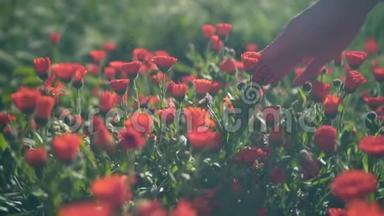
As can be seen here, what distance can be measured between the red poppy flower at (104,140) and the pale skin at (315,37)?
817mm

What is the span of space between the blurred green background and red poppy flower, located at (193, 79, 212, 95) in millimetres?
2366

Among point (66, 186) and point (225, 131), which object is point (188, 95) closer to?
point (225, 131)

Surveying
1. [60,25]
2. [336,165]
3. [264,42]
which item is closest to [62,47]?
[60,25]

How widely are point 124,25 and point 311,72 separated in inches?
120

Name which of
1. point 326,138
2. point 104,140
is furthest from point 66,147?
point 326,138

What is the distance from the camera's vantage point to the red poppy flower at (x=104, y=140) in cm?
243

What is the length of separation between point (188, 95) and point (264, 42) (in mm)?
2437

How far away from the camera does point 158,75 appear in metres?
3.28

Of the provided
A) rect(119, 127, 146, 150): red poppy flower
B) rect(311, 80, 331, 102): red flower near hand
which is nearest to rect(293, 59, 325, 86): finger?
rect(311, 80, 331, 102): red flower near hand

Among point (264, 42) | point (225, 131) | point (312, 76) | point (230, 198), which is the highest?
point (264, 42)

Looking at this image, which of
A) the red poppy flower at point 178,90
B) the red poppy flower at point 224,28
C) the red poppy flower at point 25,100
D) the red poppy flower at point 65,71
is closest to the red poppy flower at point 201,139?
the red poppy flower at point 178,90

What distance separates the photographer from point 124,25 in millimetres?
5898

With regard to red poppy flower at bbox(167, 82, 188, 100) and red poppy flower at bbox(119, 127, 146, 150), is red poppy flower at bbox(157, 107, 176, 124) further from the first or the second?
red poppy flower at bbox(119, 127, 146, 150)

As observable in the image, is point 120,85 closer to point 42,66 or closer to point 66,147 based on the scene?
point 42,66
